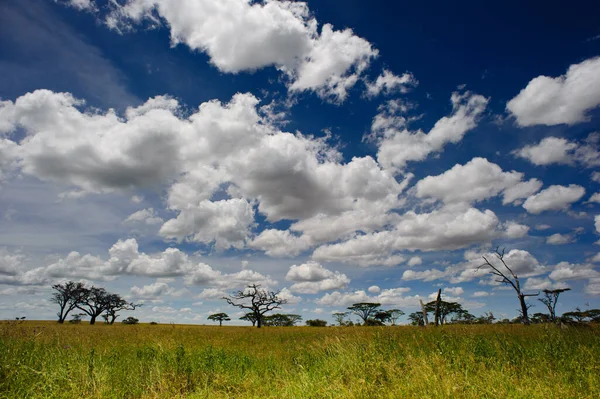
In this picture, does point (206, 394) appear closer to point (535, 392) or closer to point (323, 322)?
point (535, 392)

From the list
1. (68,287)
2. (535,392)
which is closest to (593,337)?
(535,392)

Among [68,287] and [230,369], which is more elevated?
[68,287]

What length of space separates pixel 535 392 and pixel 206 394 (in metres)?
6.79

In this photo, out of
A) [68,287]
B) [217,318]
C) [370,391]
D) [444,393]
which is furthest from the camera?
[217,318]

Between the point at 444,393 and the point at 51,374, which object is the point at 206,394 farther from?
the point at 444,393

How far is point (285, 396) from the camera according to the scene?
6.77 meters

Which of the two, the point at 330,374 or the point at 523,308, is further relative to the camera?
the point at 523,308

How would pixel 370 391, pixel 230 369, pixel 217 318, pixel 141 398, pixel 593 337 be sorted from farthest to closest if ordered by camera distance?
pixel 217 318, pixel 593 337, pixel 230 369, pixel 141 398, pixel 370 391

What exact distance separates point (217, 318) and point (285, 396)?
77298 millimetres

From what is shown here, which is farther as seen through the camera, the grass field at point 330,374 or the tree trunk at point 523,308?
the tree trunk at point 523,308

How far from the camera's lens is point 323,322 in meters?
61.6

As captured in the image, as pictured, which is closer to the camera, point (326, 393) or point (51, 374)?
point (326, 393)

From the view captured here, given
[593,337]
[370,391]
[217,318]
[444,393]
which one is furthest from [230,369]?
[217,318]

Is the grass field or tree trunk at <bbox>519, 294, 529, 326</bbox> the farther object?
tree trunk at <bbox>519, 294, 529, 326</bbox>
